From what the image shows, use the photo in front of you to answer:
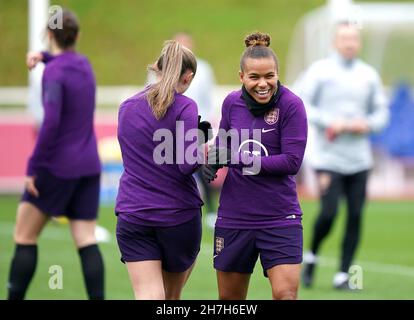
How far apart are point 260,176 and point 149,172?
675 millimetres

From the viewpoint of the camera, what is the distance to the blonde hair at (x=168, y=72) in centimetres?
616

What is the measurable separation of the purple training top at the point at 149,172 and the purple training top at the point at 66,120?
5.02 feet

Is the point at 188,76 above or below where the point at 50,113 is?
above

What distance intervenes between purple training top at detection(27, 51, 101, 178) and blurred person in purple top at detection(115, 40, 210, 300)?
60.0 inches

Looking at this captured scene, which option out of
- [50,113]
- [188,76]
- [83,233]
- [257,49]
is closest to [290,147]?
[257,49]

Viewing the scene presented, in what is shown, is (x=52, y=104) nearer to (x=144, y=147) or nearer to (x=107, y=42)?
(x=144, y=147)

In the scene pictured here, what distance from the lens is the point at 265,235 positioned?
6.35 metres

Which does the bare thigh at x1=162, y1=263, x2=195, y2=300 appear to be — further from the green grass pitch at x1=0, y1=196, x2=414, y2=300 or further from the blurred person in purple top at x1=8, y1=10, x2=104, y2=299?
the green grass pitch at x1=0, y1=196, x2=414, y2=300

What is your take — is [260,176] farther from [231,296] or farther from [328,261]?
[328,261]

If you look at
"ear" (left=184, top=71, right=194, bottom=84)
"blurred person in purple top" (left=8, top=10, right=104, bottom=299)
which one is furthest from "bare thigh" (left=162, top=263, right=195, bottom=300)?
"blurred person in purple top" (left=8, top=10, right=104, bottom=299)

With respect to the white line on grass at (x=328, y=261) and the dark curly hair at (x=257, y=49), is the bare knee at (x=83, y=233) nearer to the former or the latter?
the dark curly hair at (x=257, y=49)

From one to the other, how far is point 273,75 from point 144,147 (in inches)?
34.6

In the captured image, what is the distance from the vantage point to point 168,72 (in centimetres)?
625

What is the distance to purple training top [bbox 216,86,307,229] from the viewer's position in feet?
20.7
